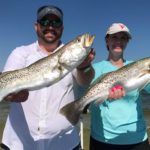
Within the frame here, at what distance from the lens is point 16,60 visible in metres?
5.99

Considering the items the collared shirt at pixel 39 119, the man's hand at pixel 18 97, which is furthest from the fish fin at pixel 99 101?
the man's hand at pixel 18 97

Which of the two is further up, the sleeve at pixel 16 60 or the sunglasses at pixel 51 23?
the sunglasses at pixel 51 23

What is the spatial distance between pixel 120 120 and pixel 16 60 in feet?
5.80

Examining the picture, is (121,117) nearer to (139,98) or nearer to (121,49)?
(139,98)

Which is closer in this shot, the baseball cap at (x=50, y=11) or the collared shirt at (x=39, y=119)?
the collared shirt at (x=39, y=119)

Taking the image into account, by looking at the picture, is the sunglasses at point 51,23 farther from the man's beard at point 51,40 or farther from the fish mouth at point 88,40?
the fish mouth at point 88,40

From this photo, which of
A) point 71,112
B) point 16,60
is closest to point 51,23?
point 16,60

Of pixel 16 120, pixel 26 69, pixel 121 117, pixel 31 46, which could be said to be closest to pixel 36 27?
pixel 31 46

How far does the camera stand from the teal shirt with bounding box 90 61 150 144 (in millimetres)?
6637

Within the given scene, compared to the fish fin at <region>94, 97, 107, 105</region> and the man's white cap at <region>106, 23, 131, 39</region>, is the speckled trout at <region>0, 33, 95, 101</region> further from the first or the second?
the man's white cap at <region>106, 23, 131, 39</region>

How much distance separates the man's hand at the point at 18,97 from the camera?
5570 mm

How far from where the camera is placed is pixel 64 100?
6023 millimetres

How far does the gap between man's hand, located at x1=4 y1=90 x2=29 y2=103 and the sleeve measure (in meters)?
0.48

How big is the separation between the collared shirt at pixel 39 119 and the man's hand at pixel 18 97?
33 cm
